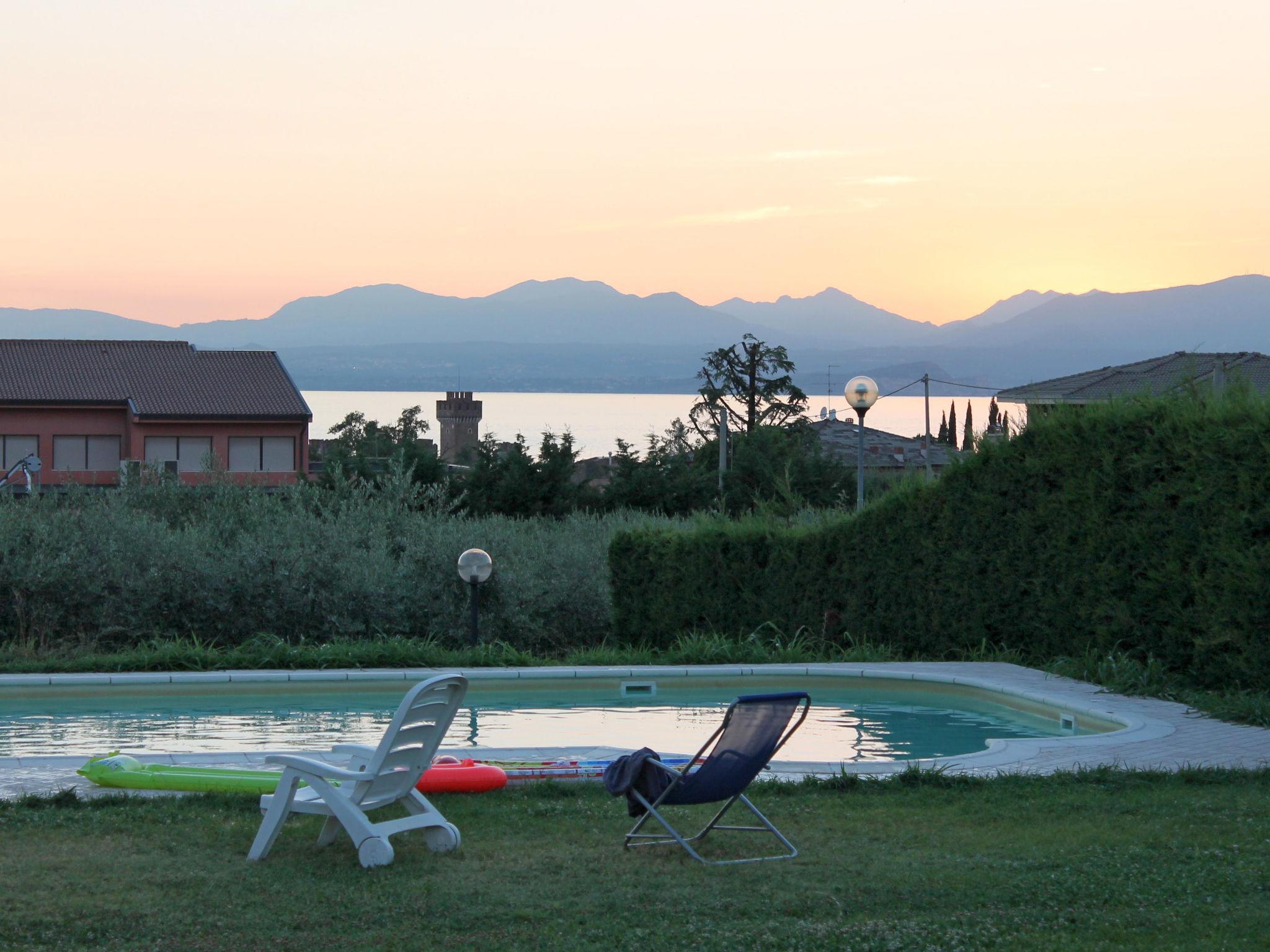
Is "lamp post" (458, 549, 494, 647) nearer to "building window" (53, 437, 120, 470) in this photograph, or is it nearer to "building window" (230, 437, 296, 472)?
"building window" (230, 437, 296, 472)

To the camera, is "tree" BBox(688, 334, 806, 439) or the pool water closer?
the pool water

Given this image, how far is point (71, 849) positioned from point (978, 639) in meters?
9.53

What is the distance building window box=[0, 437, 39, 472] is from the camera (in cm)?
5853

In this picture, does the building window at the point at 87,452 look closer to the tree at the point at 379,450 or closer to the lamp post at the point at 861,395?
the tree at the point at 379,450

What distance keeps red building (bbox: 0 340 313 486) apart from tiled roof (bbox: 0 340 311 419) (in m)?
0.06

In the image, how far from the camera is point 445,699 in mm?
5613

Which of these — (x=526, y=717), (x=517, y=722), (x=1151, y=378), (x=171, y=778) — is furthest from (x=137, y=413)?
(x=171, y=778)

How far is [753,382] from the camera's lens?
6112 centimetres

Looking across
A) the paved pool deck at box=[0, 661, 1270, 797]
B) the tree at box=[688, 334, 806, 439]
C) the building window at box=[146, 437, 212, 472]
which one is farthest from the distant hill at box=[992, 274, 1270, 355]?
the paved pool deck at box=[0, 661, 1270, 797]

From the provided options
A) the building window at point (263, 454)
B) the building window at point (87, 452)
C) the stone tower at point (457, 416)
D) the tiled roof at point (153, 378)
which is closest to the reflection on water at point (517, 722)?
the tiled roof at point (153, 378)

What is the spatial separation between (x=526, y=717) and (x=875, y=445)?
51.3 m

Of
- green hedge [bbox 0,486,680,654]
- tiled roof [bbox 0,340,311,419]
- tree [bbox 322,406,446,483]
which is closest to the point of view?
green hedge [bbox 0,486,680,654]

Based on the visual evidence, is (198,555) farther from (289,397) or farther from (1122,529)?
(289,397)

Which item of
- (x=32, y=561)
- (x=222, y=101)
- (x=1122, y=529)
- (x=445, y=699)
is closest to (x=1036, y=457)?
(x=1122, y=529)
